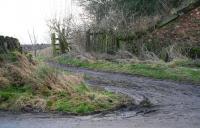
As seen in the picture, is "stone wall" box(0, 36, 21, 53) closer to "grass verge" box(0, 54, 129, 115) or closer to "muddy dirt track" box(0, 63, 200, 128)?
"grass verge" box(0, 54, 129, 115)

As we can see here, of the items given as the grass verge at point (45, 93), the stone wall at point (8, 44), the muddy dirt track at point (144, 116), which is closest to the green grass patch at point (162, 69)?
the muddy dirt track at point (144, 116)

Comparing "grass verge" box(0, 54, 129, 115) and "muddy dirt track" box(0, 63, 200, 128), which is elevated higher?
"grass verge" box(0, 54, 129, 115)

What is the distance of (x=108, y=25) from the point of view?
3228 cm

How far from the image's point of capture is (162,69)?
21.5 meters

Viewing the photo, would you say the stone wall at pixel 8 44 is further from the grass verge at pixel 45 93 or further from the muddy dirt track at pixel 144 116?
the muddy dirt track at pixel 144 116

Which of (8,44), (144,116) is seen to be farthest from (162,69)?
(144,116)

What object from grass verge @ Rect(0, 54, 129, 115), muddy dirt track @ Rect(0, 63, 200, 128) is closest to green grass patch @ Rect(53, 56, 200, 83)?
muddy dirt track @ Rect(0, 63, 200, 128)

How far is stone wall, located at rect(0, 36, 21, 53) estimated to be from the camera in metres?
17.5

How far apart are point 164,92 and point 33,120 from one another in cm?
570

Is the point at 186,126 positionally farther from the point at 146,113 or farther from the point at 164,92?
the point at 164,92

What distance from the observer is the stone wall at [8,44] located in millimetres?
17500

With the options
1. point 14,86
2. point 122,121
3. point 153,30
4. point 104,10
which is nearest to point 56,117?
point 122,121

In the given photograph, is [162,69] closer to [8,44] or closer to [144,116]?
[8,44]

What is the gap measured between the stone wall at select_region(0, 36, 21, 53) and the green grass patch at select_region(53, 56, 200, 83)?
630cm
